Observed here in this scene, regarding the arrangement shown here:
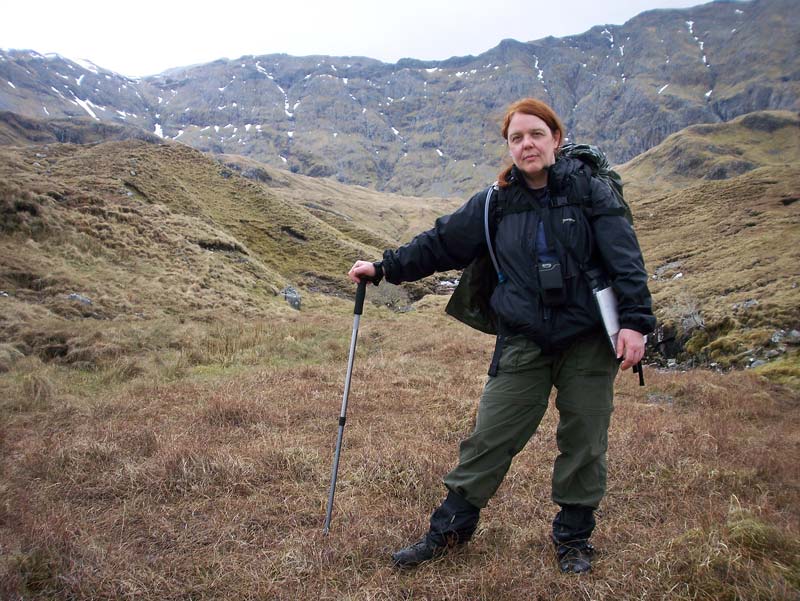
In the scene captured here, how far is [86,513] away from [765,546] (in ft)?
17.6

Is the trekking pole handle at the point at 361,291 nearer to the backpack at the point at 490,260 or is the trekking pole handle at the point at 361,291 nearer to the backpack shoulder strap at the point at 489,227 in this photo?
the backpack at the point at 490,260

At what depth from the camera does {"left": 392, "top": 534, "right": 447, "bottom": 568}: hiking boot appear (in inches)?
138

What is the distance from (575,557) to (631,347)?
5.21 feet

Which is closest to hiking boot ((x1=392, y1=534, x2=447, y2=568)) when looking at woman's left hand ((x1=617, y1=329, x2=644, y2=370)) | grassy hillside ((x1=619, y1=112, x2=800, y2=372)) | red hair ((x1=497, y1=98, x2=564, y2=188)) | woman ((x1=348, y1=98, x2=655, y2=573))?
woman ((x1=348, y1=98, x2=655, y2=573))

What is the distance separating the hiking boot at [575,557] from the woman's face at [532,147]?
8.81 ft

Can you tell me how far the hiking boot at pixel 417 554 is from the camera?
3.52m

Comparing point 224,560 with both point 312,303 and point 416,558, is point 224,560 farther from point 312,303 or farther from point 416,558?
point 312,303

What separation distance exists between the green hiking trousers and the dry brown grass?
0.55 meters

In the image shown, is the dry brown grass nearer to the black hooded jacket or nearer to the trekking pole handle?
the black hooded jacket

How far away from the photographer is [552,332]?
134 inches

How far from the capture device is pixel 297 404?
7.68m

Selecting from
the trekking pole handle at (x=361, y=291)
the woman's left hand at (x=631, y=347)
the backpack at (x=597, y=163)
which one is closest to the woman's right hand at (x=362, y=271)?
the trekking pole handle at (x=361, y=291)

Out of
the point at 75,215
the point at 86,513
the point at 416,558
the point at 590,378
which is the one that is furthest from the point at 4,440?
the point at 75,215

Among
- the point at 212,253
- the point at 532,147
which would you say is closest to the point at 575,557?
the point at 532,147
